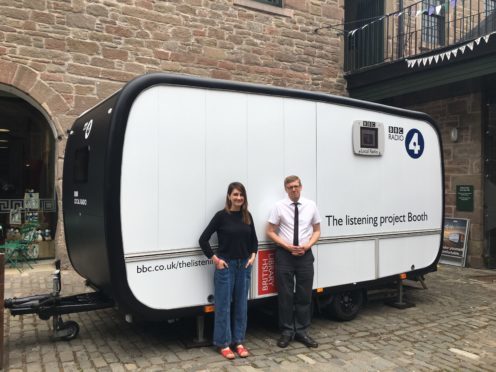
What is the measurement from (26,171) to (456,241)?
32.4 feet

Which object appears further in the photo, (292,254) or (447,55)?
(447,55)

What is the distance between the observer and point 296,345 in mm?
4770

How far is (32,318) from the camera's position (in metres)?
5.59

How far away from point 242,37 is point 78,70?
3870 mm

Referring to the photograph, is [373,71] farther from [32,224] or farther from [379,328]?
[32,224]

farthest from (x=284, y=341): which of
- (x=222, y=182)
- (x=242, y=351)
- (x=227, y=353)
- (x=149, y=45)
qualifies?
(x=149, y=45)

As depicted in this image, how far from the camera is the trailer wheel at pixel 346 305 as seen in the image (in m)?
5.55

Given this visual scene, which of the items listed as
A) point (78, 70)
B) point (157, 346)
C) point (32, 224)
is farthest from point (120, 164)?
point (32, 224)

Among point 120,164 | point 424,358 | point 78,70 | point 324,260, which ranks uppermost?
point 78,70

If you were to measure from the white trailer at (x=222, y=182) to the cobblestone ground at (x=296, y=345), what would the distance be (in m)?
0.49

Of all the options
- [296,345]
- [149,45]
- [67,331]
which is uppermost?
[149,45]

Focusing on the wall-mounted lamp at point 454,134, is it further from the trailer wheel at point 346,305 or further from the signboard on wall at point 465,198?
the trailer wheel at point 346,305

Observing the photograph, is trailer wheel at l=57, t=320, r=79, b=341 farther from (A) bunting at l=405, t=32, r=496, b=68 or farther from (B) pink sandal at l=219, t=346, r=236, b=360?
(A) bunting at l=405, t=32, r=496, b=68

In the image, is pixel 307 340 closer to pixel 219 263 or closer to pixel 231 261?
pixel 231 261
